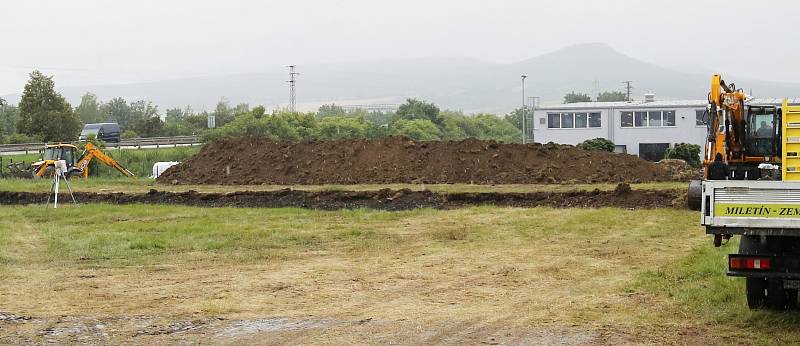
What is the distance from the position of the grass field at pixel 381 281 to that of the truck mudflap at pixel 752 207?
1251 mm

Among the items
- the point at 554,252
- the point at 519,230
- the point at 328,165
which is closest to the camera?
the point at 554,252

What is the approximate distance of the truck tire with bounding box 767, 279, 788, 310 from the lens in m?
12.0

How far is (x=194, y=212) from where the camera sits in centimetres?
3078

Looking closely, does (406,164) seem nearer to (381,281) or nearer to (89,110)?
(381,281)

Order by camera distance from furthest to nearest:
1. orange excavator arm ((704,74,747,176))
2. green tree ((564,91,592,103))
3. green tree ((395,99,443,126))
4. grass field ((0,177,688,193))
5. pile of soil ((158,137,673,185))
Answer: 1. green tree ((564,91,592,103))
2. green tree ((395,99,443,126))
3. pile of soil ((158,137,673,185))
4. grass field ((0,177,688,193))
5. orange excavator arm ((704,74,747,176))

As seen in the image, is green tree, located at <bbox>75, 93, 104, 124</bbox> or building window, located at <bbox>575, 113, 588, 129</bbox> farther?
green tree, located at <bbox>75, 93, 104, 124</bbox>

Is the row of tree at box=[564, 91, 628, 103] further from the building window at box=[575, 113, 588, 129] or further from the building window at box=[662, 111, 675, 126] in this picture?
the building window at box=[662, 111, 675, 126]

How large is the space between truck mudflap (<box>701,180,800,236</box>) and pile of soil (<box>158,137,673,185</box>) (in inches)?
1105

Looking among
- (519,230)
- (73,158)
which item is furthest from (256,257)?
(73,158)

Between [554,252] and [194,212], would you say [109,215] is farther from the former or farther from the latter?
[554,252]

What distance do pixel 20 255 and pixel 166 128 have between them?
72408mm

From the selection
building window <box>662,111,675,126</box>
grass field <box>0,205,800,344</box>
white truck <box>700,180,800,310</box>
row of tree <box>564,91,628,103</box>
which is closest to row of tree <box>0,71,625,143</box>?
building window <box>662,111,675,126</box>

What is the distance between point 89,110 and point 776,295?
13500 centimetres

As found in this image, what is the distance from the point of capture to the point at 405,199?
32.5 m
